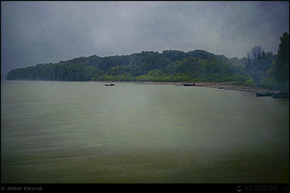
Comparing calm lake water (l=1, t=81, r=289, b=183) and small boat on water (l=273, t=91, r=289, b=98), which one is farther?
small boat on water (l=273, t=91, r=289, b=98)

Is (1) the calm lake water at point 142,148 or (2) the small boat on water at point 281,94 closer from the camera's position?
(1) the calm lake water at point 142,148

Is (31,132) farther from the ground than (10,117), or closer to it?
closer to it

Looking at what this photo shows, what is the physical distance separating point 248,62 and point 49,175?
2.75 m

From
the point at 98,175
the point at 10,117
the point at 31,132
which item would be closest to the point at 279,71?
the point at 98,175

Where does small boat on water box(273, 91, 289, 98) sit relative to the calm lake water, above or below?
above

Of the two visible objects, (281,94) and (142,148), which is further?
(142,148)

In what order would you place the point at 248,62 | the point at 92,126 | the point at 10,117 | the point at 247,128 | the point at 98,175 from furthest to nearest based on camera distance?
the point at 92,126, the point at 248,62, the point at 247,128, the point at 10,117, the point at 98,175

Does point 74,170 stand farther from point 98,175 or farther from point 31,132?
point 31,132

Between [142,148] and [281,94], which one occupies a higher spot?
[281,94]

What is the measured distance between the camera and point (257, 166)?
226 cm

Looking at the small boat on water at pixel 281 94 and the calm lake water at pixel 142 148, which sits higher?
the small boat on water at pixel 281 94

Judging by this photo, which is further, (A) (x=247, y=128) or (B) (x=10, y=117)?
(A) (x=247, y=128)

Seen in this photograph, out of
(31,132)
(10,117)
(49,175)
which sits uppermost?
(10,117)
